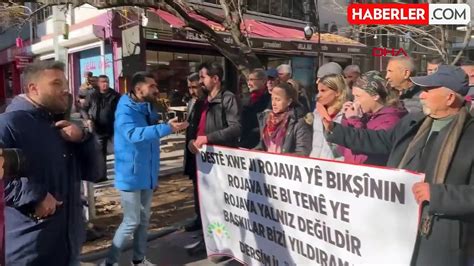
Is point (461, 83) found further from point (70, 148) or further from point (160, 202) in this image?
point (160, 202)

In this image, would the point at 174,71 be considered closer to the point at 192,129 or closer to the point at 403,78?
the point at 192,129

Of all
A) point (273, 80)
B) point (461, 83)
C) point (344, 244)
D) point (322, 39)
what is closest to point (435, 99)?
point (461, 83)

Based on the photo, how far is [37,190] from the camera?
7.99ft

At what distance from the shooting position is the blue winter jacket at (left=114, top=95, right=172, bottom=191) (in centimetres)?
370

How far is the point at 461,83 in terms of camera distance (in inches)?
94.3

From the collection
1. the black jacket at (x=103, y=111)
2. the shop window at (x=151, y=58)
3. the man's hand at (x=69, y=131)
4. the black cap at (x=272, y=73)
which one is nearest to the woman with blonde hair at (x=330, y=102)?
the man's hand at (x=69, y=131)

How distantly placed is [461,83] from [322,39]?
1396 centimetres

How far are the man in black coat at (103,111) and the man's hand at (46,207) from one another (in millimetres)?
3714

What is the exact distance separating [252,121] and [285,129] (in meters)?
1.33

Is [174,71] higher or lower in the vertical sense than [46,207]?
higher

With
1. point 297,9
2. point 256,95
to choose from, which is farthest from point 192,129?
point 297,9

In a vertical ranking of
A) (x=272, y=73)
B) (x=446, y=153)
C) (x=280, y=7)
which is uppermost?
(x=280, y=7)

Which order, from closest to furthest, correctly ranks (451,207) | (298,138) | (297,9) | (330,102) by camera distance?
1. (451,207)
2. (330,102)
3. (298,138)
4. (297,9)

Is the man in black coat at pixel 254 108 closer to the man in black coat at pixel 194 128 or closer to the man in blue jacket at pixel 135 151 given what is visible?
the man in black coat at pixel 194 128
